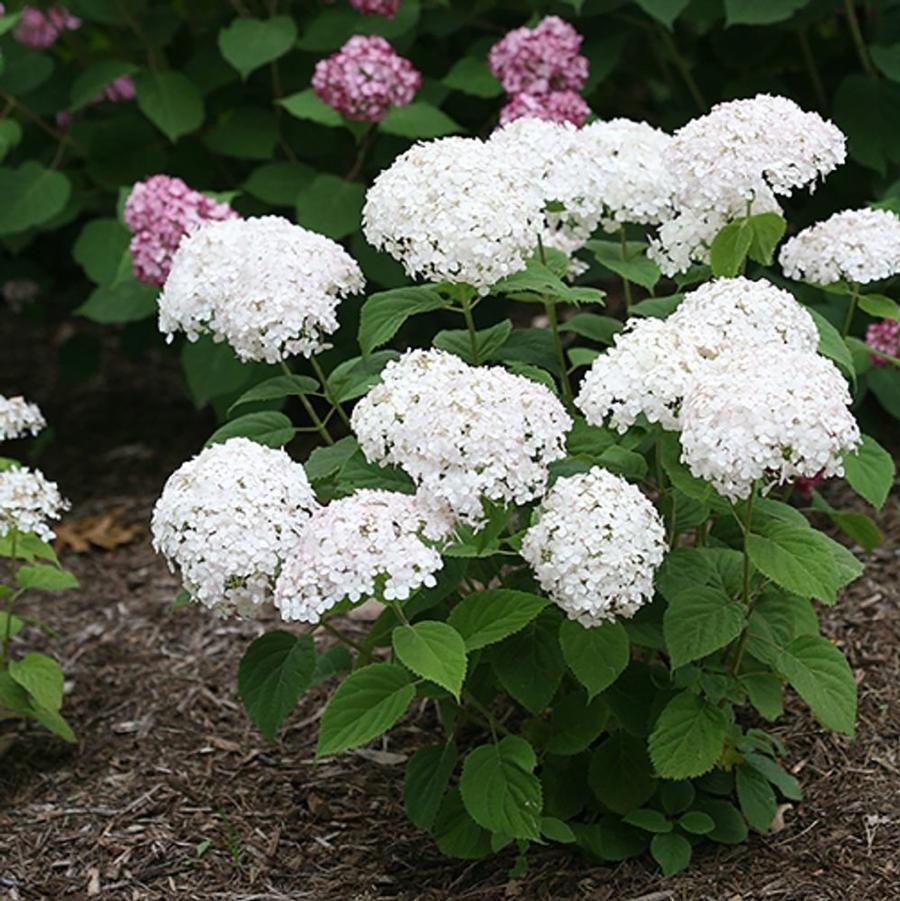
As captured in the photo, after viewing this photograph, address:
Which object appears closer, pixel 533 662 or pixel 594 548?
pixel 594 548

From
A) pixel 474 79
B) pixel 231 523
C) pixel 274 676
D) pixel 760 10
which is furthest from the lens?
pixel 474 79

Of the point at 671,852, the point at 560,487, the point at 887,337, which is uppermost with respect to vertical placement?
the point at 560,487

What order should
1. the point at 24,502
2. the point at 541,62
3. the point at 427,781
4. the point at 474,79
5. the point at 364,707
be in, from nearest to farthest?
the point at 364,707, the point at 427,781, the point at 24,502, the point at 541,62, the point at 474,79

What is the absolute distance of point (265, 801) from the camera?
3.16 m

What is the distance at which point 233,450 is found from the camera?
7.96 feet

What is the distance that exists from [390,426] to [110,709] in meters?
1.59

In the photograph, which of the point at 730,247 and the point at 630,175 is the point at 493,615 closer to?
the point at 730,247

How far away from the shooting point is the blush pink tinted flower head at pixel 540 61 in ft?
12.9

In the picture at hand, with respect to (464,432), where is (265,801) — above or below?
below

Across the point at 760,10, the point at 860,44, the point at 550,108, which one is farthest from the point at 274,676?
the point at 860,44

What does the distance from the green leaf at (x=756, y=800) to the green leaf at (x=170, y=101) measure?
2.69 meters

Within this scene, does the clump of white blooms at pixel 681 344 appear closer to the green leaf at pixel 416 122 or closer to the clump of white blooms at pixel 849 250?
the clump of white blooms at pixel 849 250

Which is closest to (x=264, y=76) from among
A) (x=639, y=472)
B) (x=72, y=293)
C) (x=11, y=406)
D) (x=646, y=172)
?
(x=72, y=293)

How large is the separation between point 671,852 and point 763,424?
91cm
